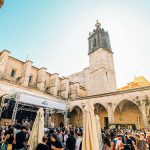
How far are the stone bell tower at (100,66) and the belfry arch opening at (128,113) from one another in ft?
29.4

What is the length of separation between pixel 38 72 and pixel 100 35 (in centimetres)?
1704

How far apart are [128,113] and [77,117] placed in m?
8.70

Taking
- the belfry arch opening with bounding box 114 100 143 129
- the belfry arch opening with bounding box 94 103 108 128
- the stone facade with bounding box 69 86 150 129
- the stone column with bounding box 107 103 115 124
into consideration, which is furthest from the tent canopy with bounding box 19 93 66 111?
the belfry arch opening with bounding box 114 100 143 129

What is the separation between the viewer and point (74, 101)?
76.8 ft

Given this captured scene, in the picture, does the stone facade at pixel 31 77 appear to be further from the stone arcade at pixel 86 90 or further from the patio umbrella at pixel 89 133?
the patio umbrella at pixel 89 133

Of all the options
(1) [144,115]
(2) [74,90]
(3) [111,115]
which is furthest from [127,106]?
(2) [74,90]

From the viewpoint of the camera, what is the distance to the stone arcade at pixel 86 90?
16.9 metres

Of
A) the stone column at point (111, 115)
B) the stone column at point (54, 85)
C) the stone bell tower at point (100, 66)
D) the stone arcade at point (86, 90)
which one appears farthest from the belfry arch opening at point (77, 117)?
the stone bell tower at point (100, 66)

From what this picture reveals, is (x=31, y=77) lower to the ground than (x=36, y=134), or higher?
higher

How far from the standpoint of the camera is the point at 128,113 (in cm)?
1908

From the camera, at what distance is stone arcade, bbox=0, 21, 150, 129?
55.3ft

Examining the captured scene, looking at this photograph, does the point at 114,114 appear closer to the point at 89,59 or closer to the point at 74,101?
the point at 74,101

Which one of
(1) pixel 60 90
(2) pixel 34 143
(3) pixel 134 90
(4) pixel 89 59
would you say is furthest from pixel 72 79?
(2) pixel 34 143

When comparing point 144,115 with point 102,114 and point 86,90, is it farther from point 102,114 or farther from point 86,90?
point 86,90
